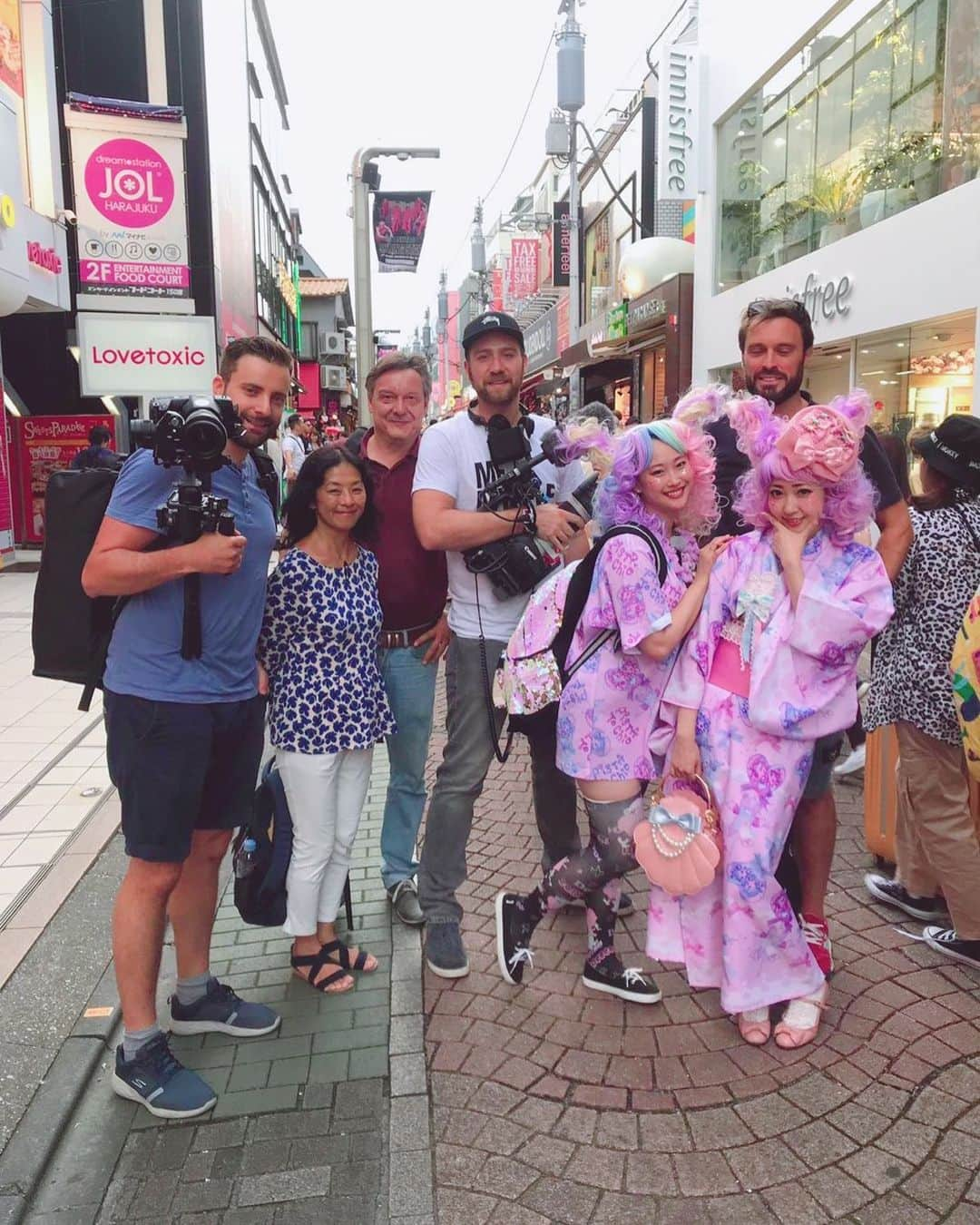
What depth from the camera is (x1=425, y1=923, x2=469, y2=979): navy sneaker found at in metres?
2.96

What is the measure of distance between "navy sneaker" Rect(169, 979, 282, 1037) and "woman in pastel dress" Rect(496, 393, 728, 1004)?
97 cm

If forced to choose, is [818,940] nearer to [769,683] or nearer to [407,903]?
[769,683]

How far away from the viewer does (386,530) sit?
10.5ft

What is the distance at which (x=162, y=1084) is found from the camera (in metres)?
2.41

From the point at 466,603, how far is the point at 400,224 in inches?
362

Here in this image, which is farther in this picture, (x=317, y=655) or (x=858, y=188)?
(x=858, y=188)

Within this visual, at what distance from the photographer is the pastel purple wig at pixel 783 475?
2457mm

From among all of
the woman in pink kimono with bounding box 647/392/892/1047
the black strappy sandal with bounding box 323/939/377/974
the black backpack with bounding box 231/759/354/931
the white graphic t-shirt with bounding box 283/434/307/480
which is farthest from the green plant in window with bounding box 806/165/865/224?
the black strappy sandal with bounding box 323/939/377/974

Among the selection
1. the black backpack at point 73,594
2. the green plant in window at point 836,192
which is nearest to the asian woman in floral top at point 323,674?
the black backpack at point 73,594

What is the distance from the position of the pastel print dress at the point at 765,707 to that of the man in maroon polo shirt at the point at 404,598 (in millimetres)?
977

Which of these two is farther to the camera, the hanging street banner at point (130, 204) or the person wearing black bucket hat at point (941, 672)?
the hanging street banner at point (130, 204)

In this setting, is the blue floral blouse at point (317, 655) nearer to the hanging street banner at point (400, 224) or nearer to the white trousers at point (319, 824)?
the white trousers at point (319, 824)

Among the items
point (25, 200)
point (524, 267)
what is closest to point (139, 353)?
point (25, 200)

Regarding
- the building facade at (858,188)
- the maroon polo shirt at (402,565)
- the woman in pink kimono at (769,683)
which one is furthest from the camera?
the building facade at (858,188)
